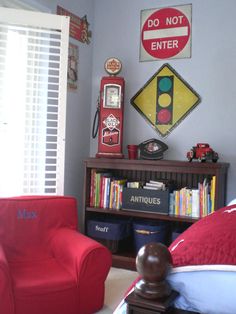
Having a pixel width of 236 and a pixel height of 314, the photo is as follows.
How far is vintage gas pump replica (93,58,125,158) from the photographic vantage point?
10.2 ft

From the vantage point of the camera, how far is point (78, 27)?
335 centimetres

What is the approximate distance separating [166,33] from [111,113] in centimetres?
96

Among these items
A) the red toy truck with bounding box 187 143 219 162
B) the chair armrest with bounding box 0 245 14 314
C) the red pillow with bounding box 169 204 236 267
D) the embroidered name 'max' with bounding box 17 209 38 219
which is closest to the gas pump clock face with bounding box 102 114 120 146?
the red toy truck with bounding box 187 143 219 162

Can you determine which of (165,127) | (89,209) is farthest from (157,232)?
(165,127)

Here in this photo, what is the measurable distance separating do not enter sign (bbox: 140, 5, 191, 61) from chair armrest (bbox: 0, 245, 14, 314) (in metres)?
2.40

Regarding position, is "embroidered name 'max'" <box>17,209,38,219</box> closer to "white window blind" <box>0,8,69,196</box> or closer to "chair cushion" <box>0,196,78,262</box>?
"chair cushion" <box>0,196,78,262</box>

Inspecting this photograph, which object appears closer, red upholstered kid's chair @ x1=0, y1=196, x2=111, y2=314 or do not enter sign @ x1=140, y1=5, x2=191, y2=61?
red upholstered kid's chair @ x1=0, y1=196, x2=111, y2=314

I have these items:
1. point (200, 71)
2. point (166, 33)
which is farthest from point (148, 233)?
point (166, 33)

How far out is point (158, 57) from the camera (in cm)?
330

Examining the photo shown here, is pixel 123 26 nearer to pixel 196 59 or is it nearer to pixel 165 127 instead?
pixel 196 59

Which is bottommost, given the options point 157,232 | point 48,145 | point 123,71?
point 157,232

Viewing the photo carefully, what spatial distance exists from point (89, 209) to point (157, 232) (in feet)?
2.12

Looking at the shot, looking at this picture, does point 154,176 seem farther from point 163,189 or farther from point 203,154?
point 203,154

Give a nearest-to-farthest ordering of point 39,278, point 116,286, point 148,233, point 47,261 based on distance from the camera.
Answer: point 39,278 < point 47,261 < point 116,286 < point 148,233
